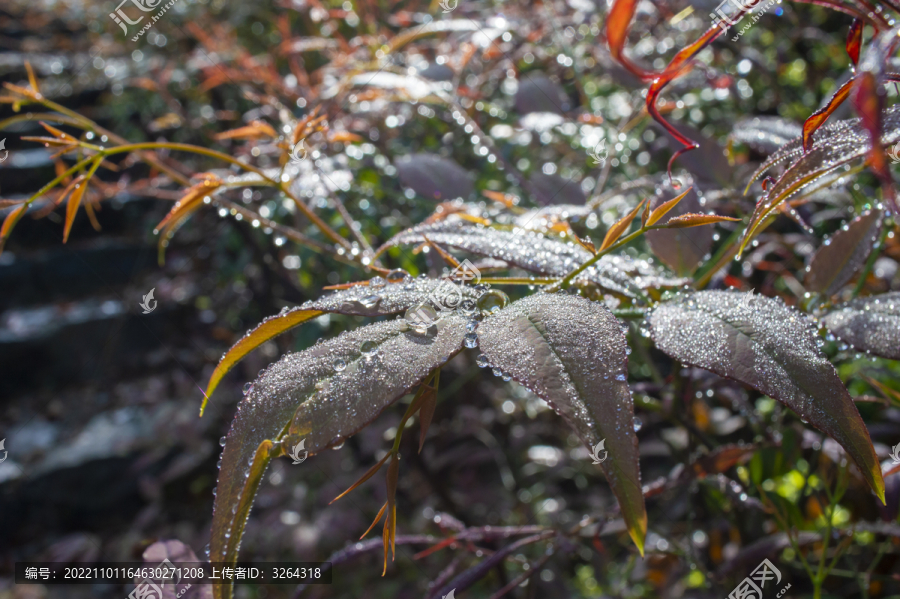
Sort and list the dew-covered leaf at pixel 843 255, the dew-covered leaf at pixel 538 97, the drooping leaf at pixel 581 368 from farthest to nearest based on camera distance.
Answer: the dew-covered leaf at pixel 538 97 → the dew-covered leaf at pixel 843 255 → the drooping leaf at pixel 581 368

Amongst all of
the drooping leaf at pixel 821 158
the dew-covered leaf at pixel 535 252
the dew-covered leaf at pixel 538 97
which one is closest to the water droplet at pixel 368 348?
the dew-covered leaf at pixel 535 252

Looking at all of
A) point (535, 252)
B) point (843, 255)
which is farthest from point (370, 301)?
point (843, 255)

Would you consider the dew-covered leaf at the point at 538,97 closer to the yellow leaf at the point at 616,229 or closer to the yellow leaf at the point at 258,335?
the yellow leaf at the point at 616,229

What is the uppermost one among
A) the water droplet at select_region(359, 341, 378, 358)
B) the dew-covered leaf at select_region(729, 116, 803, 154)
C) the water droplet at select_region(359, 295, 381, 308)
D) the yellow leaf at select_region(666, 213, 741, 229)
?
the dew-covered leaf at select_region(729, 116, 803, 154)

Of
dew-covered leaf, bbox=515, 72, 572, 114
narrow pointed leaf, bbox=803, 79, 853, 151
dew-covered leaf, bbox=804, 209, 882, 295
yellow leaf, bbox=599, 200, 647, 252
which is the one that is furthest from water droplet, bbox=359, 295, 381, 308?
dew-covered leaf, bbox=515, 72, 572, 114

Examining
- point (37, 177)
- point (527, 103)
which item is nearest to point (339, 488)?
point (527, 103)

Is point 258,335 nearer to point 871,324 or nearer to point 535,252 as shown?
point 535,252

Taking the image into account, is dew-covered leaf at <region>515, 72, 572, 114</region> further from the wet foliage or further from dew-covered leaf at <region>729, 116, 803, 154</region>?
dew-covered leaf at <region>729, 116, 803, 154</region>
